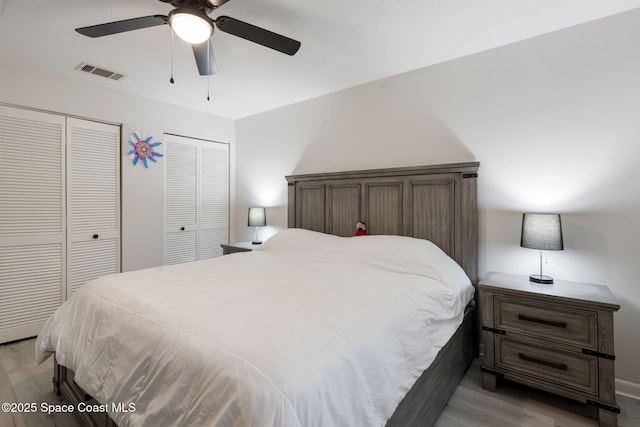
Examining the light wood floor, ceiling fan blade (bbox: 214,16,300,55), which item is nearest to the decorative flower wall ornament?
the light wood floor

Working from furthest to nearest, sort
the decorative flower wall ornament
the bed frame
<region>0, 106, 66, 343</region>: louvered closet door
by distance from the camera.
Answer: the decorative flower wall ornament, <region>0, 106, 66, 343</region>: louvered closet door, the bed frame

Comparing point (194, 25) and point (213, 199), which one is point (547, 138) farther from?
point (213, 199)

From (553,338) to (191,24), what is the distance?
2806 millimetres

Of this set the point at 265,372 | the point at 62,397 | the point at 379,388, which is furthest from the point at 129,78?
the point at 379,388

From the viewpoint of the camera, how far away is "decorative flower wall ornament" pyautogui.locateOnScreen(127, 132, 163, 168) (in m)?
3.44

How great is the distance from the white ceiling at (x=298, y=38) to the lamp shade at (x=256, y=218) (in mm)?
1479

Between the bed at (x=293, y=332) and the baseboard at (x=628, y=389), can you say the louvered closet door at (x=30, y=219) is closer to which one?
the bed at (x=293, y=332)

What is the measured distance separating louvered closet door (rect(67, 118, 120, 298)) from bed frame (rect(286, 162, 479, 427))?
2089 millimetres

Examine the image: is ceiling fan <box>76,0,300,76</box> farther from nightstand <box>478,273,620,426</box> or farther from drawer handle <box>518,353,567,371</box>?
drawer handle <box>518,353,567,371</box>

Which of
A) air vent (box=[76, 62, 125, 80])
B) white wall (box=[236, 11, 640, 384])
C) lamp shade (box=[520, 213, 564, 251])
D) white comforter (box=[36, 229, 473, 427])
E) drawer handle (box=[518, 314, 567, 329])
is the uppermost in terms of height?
air vent (box=[76, 62, 125, 80])

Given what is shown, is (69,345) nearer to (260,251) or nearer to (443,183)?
(260,251)

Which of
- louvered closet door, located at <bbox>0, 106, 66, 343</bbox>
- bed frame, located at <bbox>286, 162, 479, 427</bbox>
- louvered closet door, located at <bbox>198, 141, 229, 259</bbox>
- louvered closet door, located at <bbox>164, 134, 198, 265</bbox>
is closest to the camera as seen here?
bed frame, located at <bbox>286, 162, 479, 427</bbox>

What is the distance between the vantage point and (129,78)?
3.02m

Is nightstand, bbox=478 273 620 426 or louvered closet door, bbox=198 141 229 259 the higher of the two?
louvered closet door, bbox=198 141 229 259
